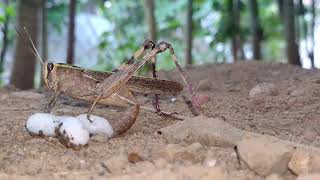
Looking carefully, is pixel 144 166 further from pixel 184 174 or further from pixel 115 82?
pixel 115 82

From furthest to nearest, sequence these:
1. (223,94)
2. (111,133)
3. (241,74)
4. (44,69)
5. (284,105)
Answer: (241,74) < (223,94) < (284,105) < (44,69) < (111,133)

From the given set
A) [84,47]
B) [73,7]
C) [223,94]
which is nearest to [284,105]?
[223,94]

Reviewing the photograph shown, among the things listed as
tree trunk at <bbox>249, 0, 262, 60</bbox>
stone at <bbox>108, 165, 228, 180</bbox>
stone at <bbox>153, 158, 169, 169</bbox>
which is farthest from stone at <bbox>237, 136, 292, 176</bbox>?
tree trunk at <bbox>249, 0, 262, 60</bbox>

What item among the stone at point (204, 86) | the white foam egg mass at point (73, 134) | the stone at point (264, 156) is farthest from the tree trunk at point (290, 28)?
the white foam egg mass at point (73, 134)

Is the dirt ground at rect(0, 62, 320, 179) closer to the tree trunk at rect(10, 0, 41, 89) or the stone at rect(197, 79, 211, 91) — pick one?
the stone at rect(197, 79, 211, 91)

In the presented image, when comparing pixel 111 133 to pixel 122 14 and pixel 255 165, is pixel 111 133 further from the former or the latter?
pixel 122 14

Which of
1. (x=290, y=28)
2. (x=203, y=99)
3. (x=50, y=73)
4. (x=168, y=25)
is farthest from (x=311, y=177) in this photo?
(x=168, y=25)
